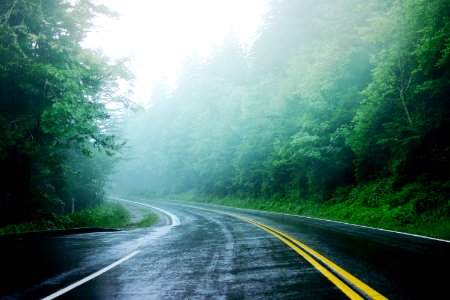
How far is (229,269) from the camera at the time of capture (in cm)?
589

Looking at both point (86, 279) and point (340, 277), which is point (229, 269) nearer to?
point (340, 277)

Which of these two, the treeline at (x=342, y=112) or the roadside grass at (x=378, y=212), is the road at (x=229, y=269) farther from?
the treeline at (x=342, y=112)

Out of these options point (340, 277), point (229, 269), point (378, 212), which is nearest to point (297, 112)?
point (378, 212)

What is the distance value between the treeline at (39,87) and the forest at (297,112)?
0.06 metres

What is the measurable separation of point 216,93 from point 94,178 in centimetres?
2560

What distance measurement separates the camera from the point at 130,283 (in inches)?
202

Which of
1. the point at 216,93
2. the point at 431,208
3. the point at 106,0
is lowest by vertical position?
the point at 431,208

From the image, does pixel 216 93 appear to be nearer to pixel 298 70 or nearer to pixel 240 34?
pixel 240 34

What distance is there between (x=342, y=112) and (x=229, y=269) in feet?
58.8

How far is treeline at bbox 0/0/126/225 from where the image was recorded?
1348 cm

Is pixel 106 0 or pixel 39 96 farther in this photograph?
pixel 106 0

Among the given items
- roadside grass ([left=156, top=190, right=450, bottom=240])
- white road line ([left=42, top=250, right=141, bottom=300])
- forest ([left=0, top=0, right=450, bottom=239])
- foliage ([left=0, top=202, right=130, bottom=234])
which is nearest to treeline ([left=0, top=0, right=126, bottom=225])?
forest ([left=0, top=0, right=450, bottom=239])

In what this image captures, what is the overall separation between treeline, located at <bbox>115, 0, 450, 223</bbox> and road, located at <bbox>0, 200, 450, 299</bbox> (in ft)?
25.9

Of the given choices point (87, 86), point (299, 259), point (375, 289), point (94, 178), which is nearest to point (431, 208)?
point (299, 259)
